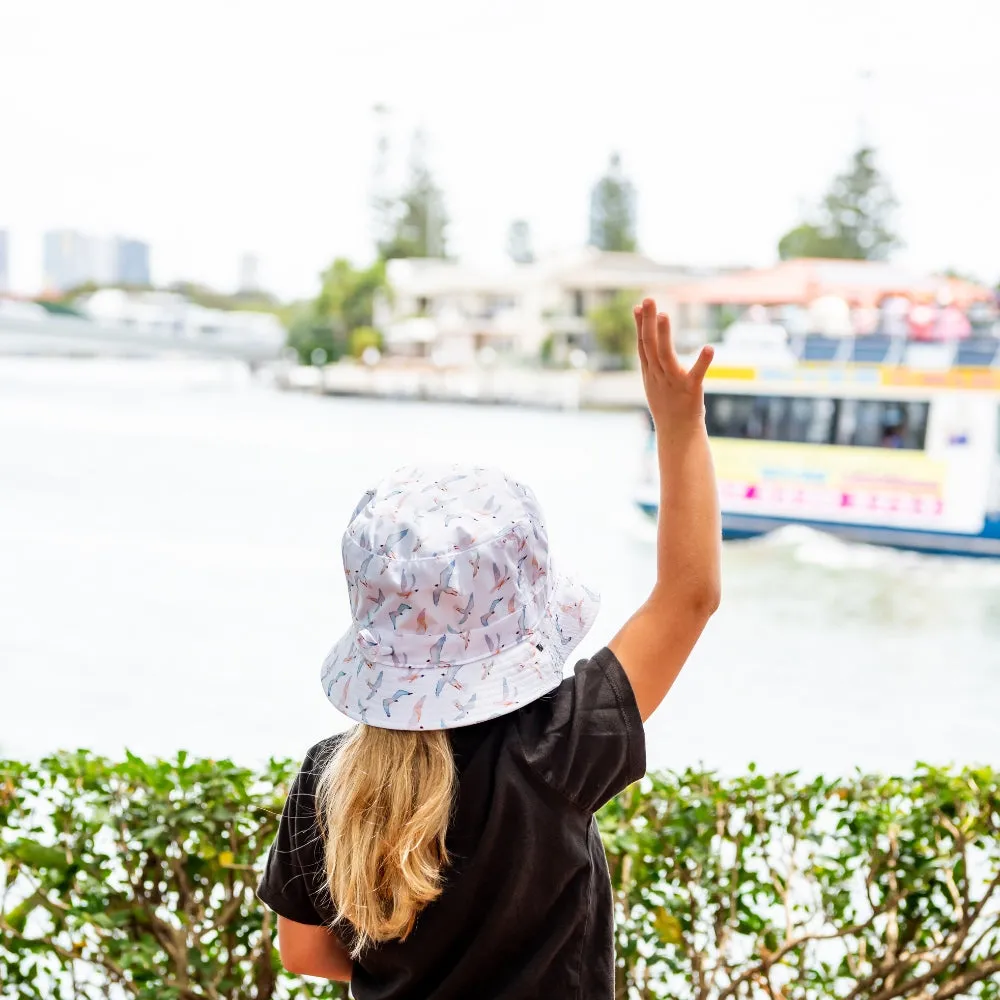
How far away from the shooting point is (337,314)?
3000 centimetres

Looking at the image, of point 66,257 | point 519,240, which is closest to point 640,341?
point 66,257

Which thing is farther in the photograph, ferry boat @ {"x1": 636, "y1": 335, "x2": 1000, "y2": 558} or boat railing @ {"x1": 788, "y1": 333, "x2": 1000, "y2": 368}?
boat railing @ {"x1": 788, "y1": 333, "x2": 1000, "y2": 368}

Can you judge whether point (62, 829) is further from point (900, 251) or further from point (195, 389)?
point (195, 389)

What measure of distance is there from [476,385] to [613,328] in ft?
11.6

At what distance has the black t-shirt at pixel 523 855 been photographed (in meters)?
0.58

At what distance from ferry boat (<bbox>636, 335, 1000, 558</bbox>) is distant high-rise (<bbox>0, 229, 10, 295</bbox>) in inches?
341

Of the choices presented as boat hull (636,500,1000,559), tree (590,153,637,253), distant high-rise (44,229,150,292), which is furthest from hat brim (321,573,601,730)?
tree (590,153,637,253)

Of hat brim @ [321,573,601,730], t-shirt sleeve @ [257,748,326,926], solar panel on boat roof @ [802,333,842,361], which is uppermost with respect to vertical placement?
solar panel on boat roof @ [802,333,842,361]

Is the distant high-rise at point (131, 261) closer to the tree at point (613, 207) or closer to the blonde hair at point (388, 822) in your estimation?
the tree at point (613, 207)

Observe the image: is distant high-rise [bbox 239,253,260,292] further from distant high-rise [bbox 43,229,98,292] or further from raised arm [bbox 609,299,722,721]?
raised arm [bbox 609,299,722,721]

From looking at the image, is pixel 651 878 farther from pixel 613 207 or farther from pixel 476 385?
pixel 476 385

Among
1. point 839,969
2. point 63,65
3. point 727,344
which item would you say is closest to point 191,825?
point 839,969

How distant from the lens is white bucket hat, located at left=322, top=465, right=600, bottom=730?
1.84ft

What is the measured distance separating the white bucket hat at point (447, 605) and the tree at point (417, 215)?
89.7 feet
